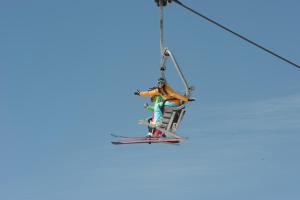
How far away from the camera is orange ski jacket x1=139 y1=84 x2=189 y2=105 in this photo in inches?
1058

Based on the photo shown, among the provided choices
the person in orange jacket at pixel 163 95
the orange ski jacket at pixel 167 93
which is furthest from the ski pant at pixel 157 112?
the orange ski jacket at pixel 167 93

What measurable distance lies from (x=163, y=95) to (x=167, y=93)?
329mm

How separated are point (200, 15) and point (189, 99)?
10395 mm

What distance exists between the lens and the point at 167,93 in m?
27.0

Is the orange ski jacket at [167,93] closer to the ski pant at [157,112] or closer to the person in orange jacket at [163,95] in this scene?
the person in orange jacket at [163,95]

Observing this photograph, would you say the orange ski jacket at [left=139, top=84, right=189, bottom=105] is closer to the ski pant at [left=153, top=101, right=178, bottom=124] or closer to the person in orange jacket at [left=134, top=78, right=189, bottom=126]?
the person in orange jacket at [left=134, top=78, right=189, bottom=126]

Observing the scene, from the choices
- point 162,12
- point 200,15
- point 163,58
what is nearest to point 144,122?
point 163,58

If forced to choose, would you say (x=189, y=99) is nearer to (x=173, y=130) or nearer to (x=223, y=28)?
(x=173, y=130)

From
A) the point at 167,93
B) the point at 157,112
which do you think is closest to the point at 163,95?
the point at 167,93

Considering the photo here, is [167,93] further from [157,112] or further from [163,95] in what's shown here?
[157,112]

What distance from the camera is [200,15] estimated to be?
17703 mm

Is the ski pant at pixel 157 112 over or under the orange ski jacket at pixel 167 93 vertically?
over

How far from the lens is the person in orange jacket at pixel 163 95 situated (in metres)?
26.8

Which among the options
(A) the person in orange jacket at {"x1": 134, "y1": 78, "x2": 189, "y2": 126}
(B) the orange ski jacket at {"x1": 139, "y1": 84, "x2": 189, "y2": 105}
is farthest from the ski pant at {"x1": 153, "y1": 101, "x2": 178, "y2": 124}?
(B) the orange ski jacket at {"x1": 139, "y1": 84, "x2": 189, "y2": 105}
